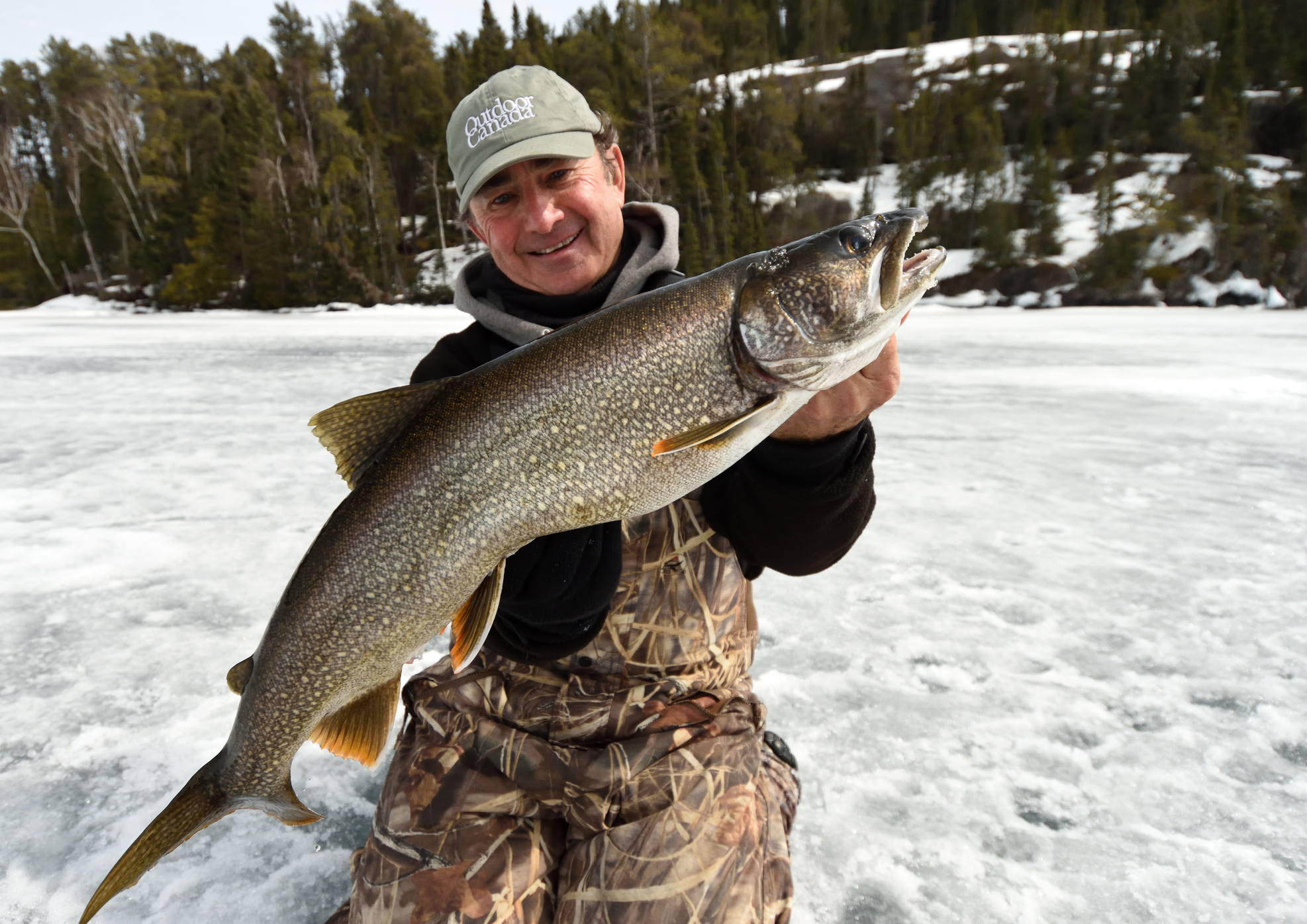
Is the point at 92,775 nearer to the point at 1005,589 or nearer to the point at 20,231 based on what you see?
the point at 1005,589

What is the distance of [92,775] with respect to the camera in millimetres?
2336

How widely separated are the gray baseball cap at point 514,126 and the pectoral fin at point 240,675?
4.88 ft

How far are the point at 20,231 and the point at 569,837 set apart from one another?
53066 mm

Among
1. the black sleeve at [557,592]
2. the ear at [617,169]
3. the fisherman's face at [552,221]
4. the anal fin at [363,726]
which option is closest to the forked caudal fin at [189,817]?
the anal fin at [363,726]

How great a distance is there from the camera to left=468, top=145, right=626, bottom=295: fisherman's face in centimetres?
232

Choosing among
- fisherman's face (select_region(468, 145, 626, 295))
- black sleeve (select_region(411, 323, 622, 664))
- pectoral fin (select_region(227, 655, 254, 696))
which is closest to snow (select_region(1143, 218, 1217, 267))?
fisherman's face (select_region(468, 145, 626, 295))

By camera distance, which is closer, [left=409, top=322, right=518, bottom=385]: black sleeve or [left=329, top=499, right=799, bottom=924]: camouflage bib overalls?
[left=329, top=499, right=799, bottom=924]: camouflage bib overalls

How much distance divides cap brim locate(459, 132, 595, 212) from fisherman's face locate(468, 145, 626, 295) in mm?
65

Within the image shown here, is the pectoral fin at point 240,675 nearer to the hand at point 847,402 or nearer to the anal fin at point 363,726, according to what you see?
the anal fin at point 363,726

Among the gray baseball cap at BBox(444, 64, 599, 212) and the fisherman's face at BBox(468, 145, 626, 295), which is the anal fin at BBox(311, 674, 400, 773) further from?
the gray baseball cap at BBox(444, 64, 599, 212)

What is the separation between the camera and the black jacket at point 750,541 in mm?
1881

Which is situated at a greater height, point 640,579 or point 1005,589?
point 640,579

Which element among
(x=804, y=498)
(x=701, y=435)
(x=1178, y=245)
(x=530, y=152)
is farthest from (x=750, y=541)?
(x=1178, y=245)

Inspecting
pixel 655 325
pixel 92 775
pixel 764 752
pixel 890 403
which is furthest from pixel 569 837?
pixel 890 403
